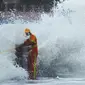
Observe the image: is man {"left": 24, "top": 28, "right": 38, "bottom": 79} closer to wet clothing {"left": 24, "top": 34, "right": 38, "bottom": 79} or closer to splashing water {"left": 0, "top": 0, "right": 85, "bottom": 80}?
wet clothing {"left": 24, "top": 34, "right": 38, "bottom": 79}

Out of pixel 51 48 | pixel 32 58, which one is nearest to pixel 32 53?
pixel 32 58

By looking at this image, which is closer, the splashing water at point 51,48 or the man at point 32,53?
the man at point 32,53

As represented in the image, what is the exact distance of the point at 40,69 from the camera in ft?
31.2

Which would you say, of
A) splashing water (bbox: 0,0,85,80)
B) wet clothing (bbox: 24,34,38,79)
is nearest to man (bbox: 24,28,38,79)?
wet clothing (bbox: 24,34,38,79)

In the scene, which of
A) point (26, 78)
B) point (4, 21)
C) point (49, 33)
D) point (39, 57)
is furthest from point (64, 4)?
point (26, 78)

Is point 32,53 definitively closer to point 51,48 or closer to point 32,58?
point 32,58

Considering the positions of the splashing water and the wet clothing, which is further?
the splashing water

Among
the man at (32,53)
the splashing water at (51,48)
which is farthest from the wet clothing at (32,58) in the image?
the splashing water at (51,48)

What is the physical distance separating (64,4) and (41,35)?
366cm

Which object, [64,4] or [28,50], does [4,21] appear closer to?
[64,4]

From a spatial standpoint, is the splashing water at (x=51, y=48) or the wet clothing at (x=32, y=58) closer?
Answer: the wet clothing at (x=32, y=58)

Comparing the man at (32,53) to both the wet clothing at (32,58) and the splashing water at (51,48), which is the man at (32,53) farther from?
the splashing water at (51,48)

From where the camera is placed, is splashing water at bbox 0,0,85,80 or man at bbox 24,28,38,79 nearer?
man at bbox 24,28,38,79

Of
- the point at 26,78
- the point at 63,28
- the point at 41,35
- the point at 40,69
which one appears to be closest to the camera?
A: the point at 26,78
